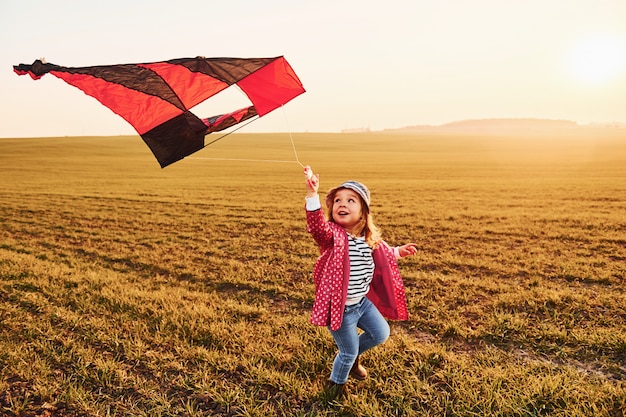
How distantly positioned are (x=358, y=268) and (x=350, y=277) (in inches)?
4.3

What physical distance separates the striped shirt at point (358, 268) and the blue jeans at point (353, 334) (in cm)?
11


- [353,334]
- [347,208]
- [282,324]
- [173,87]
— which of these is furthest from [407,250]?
[173,87]

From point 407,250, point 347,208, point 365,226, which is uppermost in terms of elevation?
point 347,208

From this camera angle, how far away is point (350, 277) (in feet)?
11.4

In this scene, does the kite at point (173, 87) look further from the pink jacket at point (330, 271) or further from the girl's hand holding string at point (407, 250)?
the girl's hand holding string at point (407, 250)

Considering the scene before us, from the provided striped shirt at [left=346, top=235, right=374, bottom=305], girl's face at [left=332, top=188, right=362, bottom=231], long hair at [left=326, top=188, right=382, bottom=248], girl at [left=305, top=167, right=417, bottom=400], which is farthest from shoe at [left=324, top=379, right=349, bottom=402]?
girl's face at [left=332, top=188, right=362, bottom=231]

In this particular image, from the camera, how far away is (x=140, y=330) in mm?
5051

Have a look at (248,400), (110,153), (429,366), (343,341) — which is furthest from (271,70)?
(110,153)

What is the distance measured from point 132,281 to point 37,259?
3.13 metres

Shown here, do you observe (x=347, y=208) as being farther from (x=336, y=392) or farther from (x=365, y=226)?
(x=336, y=392)

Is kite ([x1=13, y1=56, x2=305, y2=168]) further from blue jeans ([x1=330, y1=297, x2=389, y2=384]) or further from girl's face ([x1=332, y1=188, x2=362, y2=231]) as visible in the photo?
blue jeans ([x1=330, y1=297, x2=389, y2=384])

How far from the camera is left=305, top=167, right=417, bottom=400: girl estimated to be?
10.9ft

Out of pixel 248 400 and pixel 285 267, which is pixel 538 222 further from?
pixel 248 400

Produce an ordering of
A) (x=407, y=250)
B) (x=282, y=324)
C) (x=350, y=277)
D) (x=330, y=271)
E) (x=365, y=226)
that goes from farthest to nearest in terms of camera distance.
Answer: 1. (x=282, y=324)
2. (x=407, y=250)
3. (x=365, y=226)
4. (x=350, y=277)
5. (x=330, y=271)
